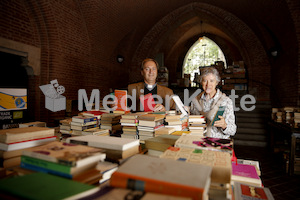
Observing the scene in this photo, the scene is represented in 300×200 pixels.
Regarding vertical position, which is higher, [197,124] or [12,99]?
[12,99]

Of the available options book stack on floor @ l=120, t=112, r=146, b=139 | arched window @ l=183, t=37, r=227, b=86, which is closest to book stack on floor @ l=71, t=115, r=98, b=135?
book stack on floor @ l=120, t=112, r=146, b=139

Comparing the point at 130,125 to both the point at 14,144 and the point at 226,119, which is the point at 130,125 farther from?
the point at 226,119

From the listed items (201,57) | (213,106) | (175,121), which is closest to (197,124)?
(175,121)

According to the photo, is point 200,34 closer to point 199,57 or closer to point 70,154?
point 199,57

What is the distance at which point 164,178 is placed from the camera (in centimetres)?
64

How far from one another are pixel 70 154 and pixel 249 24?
9.26 m

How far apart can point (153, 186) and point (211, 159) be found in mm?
389

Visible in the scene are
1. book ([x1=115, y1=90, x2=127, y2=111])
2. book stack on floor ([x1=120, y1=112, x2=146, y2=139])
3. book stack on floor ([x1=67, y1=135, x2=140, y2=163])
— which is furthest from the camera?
book ([x1=115, y1=90, x2=127, y2=111])

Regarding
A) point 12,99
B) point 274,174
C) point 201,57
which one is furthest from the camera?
point 201,57

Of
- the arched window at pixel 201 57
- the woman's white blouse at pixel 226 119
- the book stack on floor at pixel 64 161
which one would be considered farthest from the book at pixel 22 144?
the arched window at pixel 201 57

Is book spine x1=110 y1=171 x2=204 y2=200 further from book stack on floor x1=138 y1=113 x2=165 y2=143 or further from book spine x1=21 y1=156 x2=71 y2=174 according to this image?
book stack on floor x1=138 y1=113 x2=165 y2=143

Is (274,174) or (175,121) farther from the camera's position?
(274,174)

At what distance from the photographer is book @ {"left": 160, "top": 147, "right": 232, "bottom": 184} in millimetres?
787

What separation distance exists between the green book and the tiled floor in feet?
10.8
